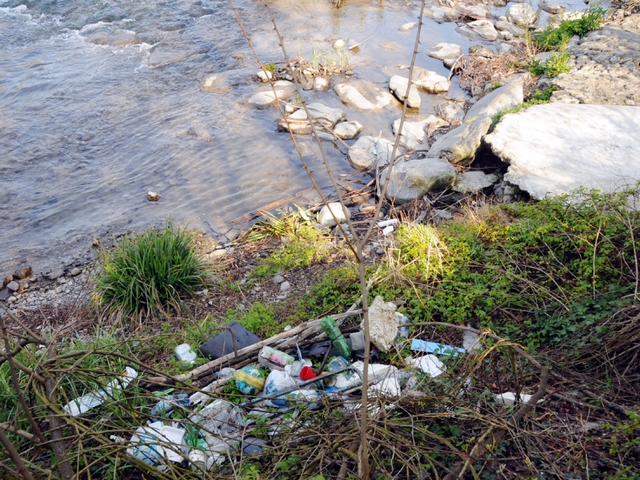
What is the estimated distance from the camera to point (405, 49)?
10.3 metres

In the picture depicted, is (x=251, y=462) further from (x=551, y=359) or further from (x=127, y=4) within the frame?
(x=127, y=4)

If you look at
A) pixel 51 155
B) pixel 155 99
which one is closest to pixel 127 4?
pixel 155 99

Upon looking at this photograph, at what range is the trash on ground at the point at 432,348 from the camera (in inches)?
136

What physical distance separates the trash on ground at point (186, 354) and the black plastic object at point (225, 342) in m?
0.08

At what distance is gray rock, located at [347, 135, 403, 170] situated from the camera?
276 inches

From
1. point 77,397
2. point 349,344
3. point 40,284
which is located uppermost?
point 77,397

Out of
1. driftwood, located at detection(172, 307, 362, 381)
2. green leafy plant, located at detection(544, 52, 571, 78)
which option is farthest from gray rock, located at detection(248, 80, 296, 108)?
driftwood, located at detection(172, 307, 362, 381)

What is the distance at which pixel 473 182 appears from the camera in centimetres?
579

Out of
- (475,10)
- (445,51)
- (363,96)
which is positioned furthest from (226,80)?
(475,10)

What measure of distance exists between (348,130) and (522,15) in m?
6.18

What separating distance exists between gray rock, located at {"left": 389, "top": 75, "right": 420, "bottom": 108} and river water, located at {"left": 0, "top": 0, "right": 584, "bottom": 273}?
0.24 m

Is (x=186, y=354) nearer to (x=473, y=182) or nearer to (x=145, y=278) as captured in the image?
(x=145, y=278)

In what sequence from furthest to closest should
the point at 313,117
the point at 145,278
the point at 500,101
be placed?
the point at 313,117 → the point at 500,101 → the point at 145,278

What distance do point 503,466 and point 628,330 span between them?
4.25 ft
